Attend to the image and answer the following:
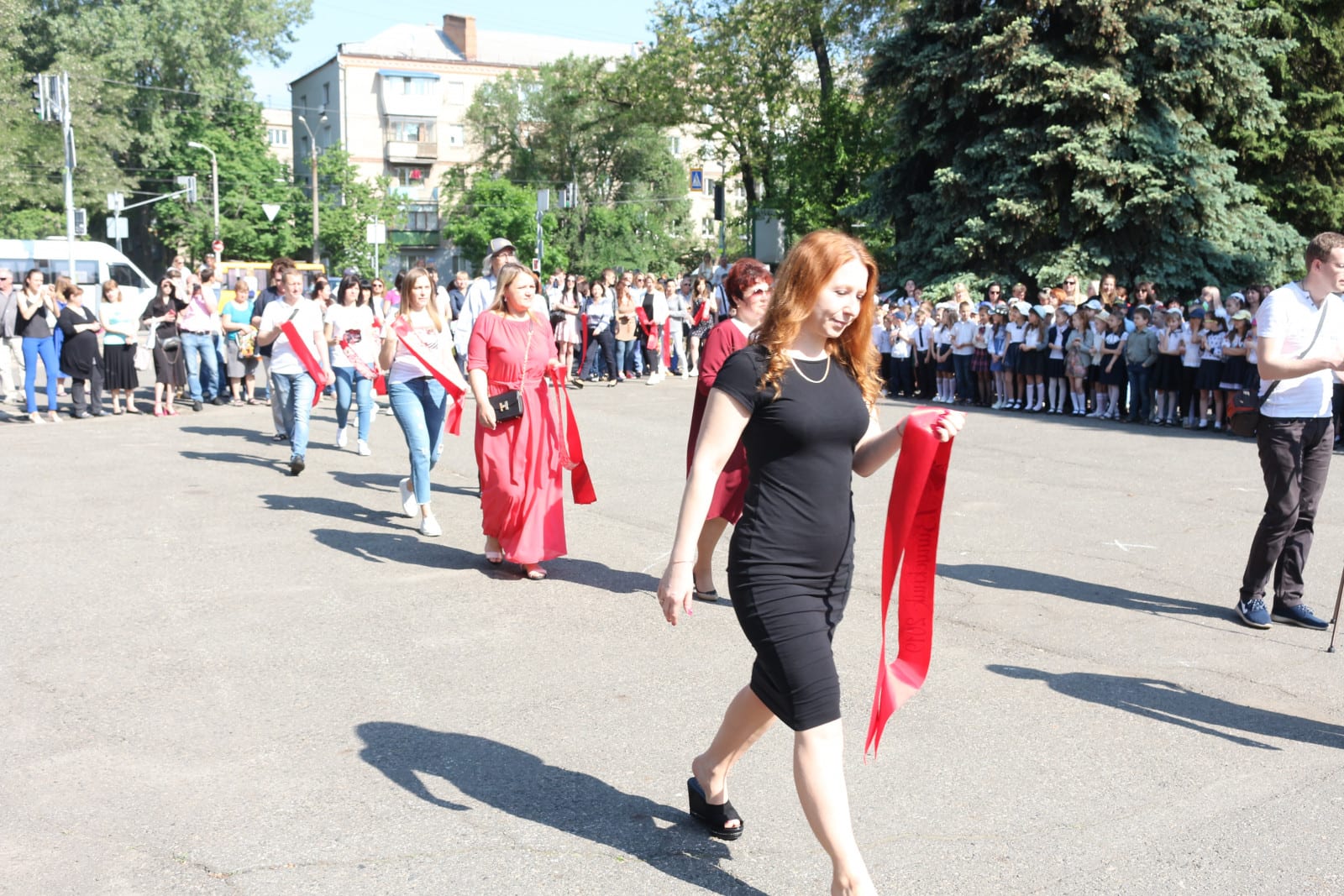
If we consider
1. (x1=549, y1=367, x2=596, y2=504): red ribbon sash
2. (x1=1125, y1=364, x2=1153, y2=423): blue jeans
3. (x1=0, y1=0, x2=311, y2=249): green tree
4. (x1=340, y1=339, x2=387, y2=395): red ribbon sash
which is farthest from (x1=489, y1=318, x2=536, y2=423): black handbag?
(x1=0, y1=0, x2=311, y2=249): green tree

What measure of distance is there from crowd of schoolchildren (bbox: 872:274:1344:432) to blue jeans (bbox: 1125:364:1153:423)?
1 cm

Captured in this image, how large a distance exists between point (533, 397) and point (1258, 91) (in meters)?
20.1

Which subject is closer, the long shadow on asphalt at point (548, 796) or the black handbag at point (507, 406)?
the long shadow on asphalt at point (548, 796)

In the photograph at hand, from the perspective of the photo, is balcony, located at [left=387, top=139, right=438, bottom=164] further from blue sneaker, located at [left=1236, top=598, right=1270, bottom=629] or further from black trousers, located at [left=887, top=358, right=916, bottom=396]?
blue sneaker, located at [left=1236, top=598, right=1270, bottom=629]

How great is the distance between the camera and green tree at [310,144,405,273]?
6575cm

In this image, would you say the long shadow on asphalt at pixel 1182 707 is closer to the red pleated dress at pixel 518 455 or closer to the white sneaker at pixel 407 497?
the red pleated dress at pixel 518 455

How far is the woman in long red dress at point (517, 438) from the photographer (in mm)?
7891

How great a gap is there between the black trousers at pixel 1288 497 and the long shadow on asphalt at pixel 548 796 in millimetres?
4165

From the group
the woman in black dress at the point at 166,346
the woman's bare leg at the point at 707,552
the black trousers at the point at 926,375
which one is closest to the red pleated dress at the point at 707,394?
the woman's bare leg at the point at 707,552

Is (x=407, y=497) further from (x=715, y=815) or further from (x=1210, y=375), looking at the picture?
(x=1210, y=375)

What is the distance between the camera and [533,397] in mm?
8023

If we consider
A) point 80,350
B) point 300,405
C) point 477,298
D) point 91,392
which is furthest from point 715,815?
point 91,392

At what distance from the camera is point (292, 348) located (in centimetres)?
1256

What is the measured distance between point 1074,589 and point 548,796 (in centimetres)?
432
